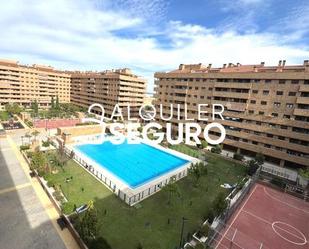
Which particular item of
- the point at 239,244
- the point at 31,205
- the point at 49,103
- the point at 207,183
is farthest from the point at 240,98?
the point at 49,103

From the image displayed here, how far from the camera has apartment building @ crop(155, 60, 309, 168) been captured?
37.7 metres

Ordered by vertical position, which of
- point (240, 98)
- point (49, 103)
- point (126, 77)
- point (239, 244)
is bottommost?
point (239, 244)

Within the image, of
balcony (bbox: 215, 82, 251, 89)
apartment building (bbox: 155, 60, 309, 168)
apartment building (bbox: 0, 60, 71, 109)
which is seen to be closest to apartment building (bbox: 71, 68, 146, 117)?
apartment building (bbox: 0, 60, 71, 109)

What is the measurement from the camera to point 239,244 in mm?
19344

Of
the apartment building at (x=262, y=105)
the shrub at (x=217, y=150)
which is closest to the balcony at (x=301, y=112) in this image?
the apartment building at (x=262, y=105)

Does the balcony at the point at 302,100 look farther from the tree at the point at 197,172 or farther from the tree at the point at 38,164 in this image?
the tree at the point at 38,164

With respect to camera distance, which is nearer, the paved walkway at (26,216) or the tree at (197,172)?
the paved walkway at (26,216)

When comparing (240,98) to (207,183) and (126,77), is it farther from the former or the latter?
(126,77)

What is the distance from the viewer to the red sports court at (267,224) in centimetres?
1981

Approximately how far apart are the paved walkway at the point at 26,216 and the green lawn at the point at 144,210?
2240 mm

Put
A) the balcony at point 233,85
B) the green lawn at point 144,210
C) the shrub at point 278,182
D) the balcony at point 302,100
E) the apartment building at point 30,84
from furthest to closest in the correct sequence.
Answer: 1. the apartment building at point 30,84
2. the balcony at point 233,85
3. the balcony at point 302,100
4. the shrub at point 278,182
5. the green lawn at point 144,210

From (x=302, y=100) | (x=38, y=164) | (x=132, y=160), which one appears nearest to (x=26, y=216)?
(x=38, y=164)

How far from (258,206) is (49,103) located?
89.5 meters

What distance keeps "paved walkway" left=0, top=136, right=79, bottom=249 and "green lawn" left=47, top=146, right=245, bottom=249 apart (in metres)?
2.24
